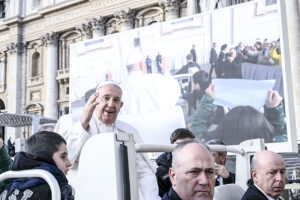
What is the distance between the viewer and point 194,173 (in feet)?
5.58

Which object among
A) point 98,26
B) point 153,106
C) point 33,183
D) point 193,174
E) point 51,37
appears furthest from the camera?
point 51,37

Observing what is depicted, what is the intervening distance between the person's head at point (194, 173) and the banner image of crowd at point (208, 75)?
407 centimetres

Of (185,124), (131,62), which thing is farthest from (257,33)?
(131,62)

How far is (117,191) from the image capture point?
1.51 metres

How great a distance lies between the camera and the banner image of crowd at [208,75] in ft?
19.1

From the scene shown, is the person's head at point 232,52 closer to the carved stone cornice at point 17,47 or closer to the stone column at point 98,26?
the stone column at point 98,26

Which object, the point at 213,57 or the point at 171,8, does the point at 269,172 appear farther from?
the point at 171,8

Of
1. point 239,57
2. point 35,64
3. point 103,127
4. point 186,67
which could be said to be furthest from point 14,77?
point 103,127

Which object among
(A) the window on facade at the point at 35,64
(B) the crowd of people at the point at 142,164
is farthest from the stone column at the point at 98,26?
(B) the crowd of people at the point at 142,164

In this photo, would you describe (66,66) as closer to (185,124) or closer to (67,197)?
(185,124)

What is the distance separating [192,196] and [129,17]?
2168 cm

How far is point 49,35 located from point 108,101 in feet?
78.2

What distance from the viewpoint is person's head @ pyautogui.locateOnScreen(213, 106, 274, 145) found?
5.79 meters

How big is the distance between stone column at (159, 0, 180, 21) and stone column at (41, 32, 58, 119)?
25.1ft
